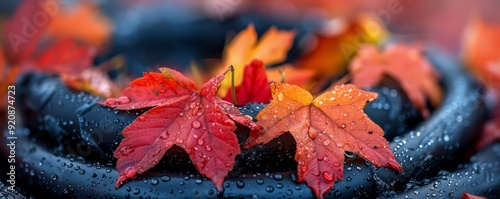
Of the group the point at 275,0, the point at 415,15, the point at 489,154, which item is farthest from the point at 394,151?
the point at 415,15

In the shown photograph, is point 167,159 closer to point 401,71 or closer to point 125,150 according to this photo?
point 125,150

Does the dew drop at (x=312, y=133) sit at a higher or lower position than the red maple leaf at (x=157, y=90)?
lower

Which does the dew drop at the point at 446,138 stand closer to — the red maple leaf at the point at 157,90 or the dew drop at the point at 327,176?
the dew drop at the point at 327,176

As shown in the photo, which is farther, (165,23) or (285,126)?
(165,23)

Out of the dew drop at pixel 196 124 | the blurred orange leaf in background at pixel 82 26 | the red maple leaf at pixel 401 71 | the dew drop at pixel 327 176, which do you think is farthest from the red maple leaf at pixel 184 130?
the blurred orange leaf in background at pixel 82 26

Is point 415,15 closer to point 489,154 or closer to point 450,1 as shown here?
point 450,1

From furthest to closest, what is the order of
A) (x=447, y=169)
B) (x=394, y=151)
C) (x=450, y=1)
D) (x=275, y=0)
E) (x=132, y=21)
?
(x=450, y=1) → (x=275, y=0) → (x=132, y=21) → (x=447, y=169) → (x=394, y=151)

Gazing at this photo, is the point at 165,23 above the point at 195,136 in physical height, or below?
above

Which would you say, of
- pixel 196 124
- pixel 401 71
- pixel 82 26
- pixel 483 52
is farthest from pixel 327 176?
pixel 82 26
